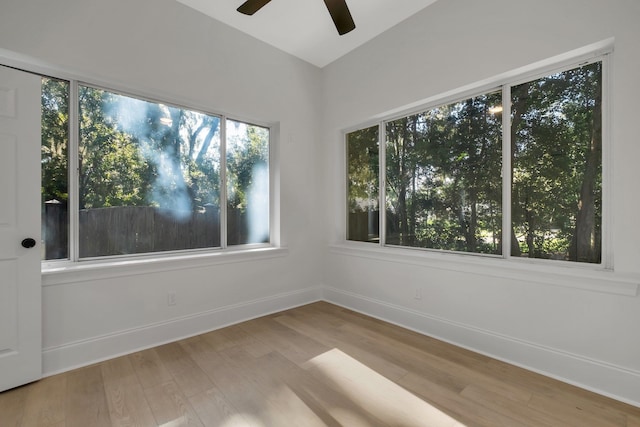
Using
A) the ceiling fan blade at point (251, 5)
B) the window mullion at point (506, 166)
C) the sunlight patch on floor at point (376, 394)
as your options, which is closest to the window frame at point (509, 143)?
the window mullion at point (506, 166)

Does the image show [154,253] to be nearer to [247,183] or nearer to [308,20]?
[247,183]

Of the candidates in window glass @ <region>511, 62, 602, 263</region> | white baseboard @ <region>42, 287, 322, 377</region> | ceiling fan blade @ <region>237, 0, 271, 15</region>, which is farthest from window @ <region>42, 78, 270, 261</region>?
window glass @ <region>511, 62, 602, 263</region>

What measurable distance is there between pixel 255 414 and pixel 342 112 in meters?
3.24

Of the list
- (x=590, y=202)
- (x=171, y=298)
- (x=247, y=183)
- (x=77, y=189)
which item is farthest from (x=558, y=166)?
(x=77, y=189)

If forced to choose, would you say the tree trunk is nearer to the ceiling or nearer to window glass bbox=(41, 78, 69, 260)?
the ceiling

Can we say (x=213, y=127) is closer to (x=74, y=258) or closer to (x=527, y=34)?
(x=74, y=258)

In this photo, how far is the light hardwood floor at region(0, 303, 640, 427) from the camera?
66.5 inches

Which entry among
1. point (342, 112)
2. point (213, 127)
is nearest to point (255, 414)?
point (213, 127)

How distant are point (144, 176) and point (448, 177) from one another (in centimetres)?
288

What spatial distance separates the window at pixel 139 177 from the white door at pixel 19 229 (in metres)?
0.22

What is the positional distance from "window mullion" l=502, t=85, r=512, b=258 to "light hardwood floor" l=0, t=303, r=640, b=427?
3.38ft

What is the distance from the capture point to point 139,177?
8.77 feet

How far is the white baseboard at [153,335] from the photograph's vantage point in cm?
219

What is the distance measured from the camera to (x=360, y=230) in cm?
375
